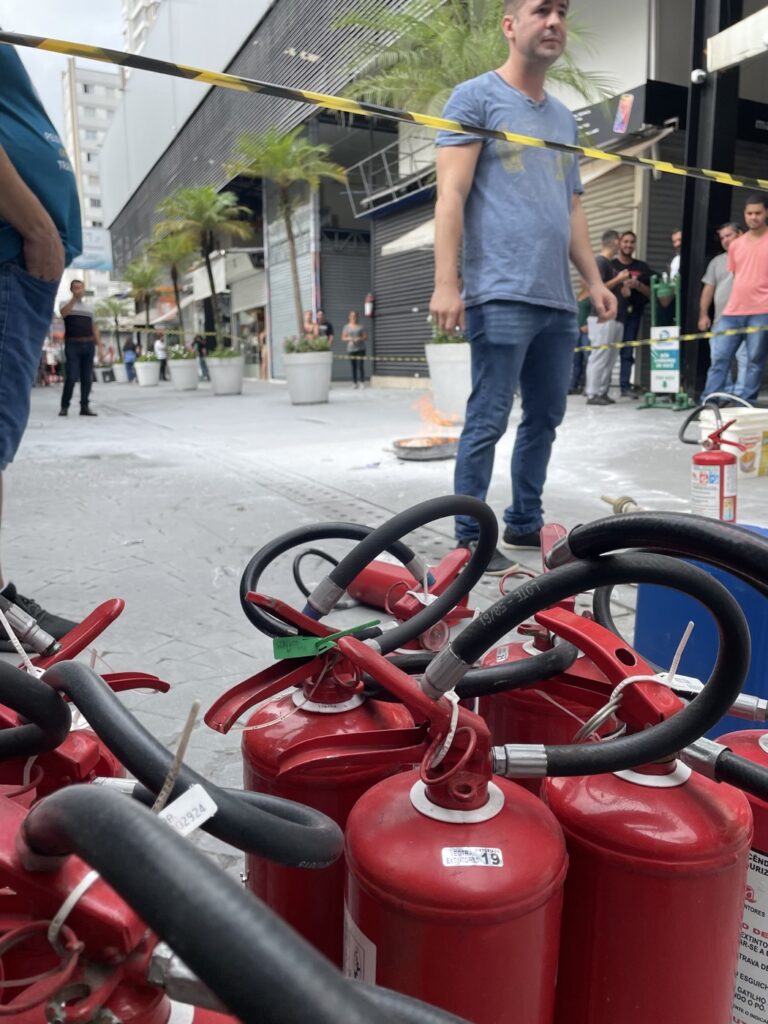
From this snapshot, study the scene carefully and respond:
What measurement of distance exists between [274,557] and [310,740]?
0.43m

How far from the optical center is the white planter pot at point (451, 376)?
29.2 feet

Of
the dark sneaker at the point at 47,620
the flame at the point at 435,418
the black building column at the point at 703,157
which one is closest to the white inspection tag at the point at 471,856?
the dark sneaker at the point at 47,620

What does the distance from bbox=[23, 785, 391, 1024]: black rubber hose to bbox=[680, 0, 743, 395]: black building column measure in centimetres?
921

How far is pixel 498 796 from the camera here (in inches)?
35.9

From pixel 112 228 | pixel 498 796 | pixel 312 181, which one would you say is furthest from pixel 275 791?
pixel 112 228

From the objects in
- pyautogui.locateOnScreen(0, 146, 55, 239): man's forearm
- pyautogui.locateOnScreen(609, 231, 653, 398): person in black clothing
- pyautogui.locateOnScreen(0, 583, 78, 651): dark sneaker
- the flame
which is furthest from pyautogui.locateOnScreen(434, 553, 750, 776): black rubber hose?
pyautogui.locateOnScreen(609, 231, 653, 398): person in black clothing

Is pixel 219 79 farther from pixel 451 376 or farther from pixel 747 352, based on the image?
pixel 451 376

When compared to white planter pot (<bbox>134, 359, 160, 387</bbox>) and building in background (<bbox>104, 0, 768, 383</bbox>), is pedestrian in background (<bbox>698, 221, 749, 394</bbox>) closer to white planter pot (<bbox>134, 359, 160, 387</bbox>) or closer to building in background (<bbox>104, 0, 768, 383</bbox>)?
building in background (<bbox>104, 0, 768, 383</bbox>)

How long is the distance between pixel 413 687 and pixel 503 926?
26cm

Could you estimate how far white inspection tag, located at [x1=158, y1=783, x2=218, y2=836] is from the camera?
1.82ft

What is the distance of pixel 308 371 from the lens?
12516 mm

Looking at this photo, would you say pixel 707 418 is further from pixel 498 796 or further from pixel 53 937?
pixel 53 937

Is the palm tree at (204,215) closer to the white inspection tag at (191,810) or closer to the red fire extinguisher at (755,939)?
the red fire extinguisher at (755,939)

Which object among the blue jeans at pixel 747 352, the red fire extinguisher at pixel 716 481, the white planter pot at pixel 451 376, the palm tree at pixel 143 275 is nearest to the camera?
the red fire extinguisher at pixel 716 481
